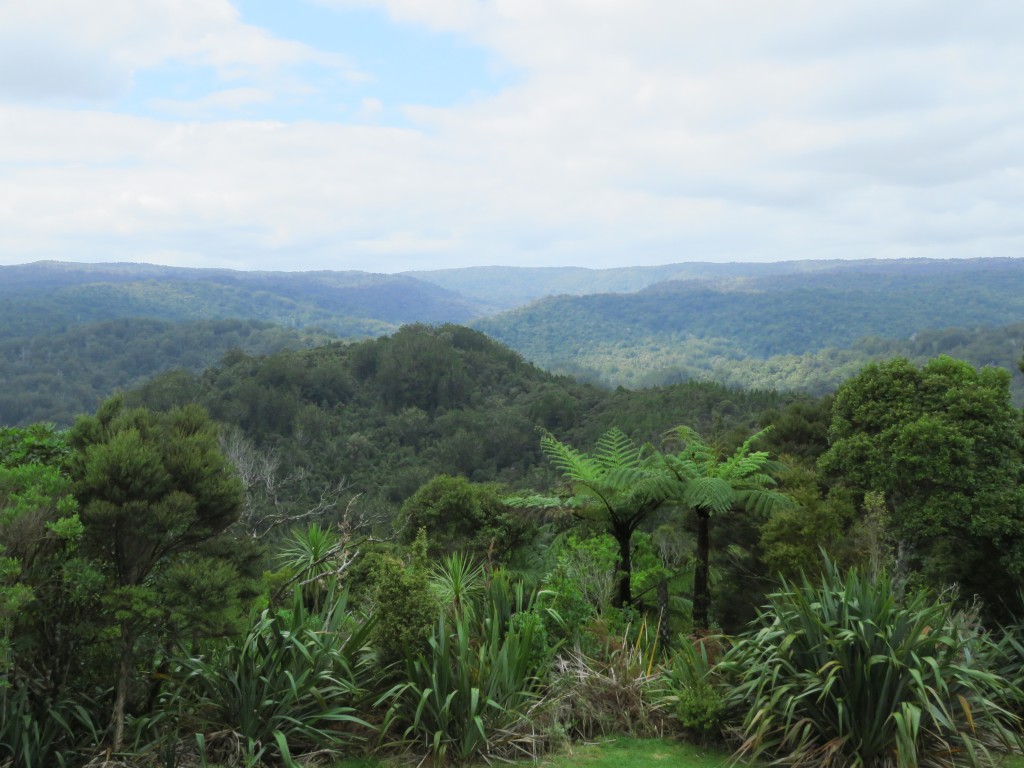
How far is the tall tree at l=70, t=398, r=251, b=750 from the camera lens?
15.3 feet

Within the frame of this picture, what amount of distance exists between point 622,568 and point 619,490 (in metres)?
0.73

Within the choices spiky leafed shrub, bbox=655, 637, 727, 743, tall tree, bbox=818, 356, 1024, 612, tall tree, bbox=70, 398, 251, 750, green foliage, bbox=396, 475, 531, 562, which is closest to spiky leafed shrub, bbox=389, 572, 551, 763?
spiky leafed shrub, bbox=655, 637, 727, 743

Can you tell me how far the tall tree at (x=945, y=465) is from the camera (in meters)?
8.70

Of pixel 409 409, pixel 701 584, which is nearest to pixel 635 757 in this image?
pixel 701 584

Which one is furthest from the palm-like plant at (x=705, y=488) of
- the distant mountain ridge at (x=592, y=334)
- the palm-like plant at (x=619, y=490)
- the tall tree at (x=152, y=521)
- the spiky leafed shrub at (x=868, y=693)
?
the distant mountain ridge at (x=592, y=334)

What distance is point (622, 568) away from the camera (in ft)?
24.0

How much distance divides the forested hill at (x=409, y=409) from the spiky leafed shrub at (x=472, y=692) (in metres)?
31.1

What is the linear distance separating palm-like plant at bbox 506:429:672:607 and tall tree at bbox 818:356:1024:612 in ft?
11.5

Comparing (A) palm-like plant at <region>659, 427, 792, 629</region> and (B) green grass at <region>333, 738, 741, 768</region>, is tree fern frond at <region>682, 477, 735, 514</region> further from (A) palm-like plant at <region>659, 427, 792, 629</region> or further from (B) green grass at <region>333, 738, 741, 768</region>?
(B) green grass at <region>333, 738, 741, 768</region>

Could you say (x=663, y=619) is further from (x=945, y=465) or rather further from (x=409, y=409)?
(x=409, y=409)

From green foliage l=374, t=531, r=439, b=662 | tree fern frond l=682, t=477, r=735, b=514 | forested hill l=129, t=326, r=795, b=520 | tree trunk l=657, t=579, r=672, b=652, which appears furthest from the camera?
forested hill l=129, t=326, r=795, b=520

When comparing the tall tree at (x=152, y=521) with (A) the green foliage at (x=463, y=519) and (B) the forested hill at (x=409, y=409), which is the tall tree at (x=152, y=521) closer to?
(A) the green foliage at (x=463, y=519)

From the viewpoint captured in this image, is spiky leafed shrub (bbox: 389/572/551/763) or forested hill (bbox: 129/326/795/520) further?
forested hill (bbox: 129/326/795/520)

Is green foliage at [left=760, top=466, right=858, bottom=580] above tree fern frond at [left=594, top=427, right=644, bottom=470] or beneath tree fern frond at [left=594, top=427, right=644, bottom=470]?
beneath
